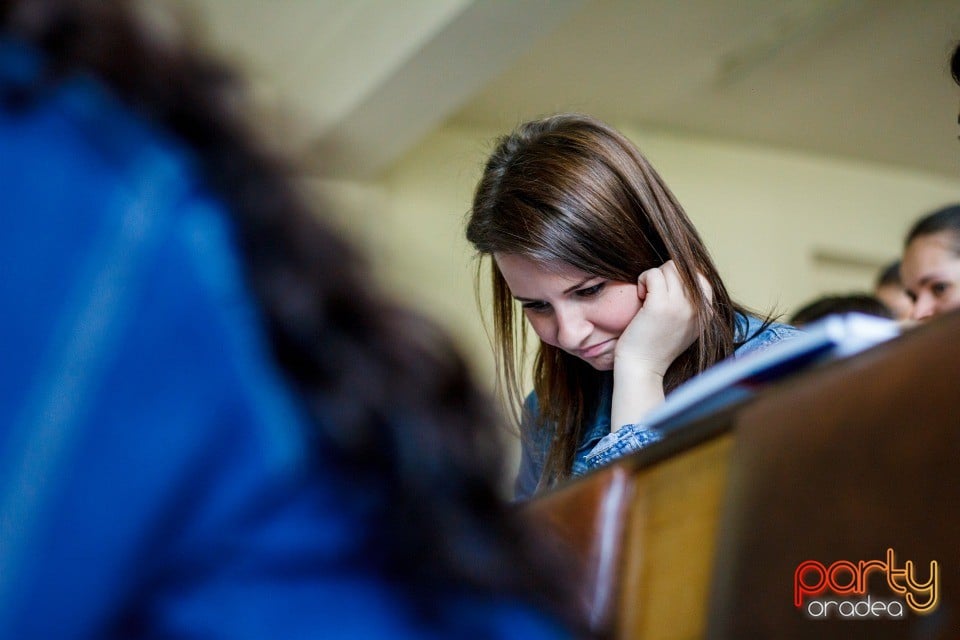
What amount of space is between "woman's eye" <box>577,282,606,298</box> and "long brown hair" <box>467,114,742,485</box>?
34 millimetres

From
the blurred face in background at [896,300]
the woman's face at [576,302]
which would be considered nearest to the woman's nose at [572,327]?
the woman's face at [576,302]

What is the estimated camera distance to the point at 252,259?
1.41ft

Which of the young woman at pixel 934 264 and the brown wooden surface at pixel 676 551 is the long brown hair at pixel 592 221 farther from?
the young woman at pixel 934 264

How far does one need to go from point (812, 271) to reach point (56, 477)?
17.7ft

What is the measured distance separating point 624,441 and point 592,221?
39 centimetres

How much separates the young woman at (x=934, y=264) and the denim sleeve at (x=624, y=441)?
1.57 meters

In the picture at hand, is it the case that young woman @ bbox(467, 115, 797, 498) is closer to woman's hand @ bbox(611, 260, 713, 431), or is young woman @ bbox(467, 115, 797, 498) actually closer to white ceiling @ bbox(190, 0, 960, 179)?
woman's hand @ bbox(611, 260, 713, 431)

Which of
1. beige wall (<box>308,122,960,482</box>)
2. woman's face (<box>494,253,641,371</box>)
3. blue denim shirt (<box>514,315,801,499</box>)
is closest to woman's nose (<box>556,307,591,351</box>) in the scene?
woman's face (<box>494,253,641,371</box>)

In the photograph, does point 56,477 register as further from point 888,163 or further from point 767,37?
point 888,163

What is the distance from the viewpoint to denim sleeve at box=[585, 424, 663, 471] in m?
1.64

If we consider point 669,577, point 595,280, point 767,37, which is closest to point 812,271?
point 767,37

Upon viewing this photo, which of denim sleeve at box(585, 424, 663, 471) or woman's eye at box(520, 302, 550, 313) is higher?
woman's eye at box(520, 302, 550, 313)

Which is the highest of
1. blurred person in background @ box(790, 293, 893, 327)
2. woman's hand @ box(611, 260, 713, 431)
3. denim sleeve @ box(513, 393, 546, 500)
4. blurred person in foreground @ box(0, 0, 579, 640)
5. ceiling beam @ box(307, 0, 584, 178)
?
ceiling beam @ box(307, 0, 584, 178)

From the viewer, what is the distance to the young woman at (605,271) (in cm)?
186
